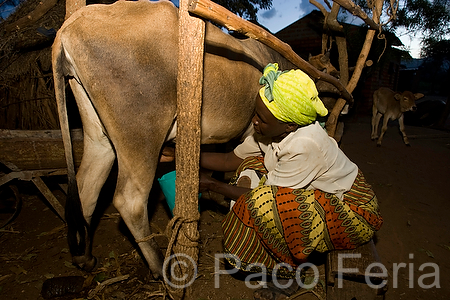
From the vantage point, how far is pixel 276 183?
201 cm

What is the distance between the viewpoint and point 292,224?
1.93m

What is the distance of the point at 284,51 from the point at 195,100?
Answer: 0.74 meters

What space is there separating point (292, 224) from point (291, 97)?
2.81 feet

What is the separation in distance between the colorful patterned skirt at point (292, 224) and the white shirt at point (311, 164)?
7 cm

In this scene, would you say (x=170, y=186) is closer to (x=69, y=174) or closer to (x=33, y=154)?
(x=69, y=174)

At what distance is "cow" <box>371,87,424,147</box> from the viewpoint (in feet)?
25.5

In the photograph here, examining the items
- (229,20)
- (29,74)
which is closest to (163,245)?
(229,20)

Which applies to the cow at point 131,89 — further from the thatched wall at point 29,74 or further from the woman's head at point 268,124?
the thatched wall at point 29,74

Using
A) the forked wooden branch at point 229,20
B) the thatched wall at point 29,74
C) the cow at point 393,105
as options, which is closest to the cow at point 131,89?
the forked wooden branch at point 229,20

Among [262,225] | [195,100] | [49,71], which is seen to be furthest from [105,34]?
[49,71]

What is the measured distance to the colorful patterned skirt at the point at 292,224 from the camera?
194 cm

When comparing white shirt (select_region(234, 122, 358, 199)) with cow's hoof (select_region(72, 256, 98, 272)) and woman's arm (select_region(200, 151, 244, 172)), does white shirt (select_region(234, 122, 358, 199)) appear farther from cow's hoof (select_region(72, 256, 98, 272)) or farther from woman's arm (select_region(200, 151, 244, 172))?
cow's hoof (select_region(72, 256, 98, 272))

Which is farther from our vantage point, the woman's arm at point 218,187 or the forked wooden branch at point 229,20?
the woman's arm at point 218,187

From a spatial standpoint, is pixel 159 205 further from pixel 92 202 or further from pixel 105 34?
pixel 105 34
